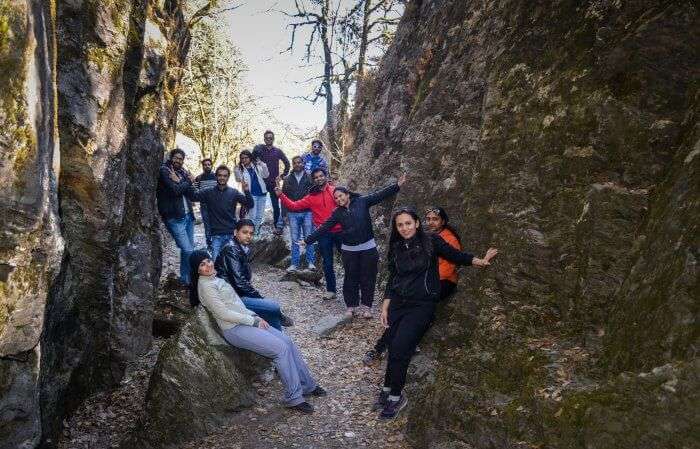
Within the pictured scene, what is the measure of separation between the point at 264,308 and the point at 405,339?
2.50 m

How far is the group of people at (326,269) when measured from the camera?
5.72 m

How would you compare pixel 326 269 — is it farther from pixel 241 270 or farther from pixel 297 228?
pixel 241 270

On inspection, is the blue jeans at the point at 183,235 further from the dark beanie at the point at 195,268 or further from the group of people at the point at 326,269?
the dark beanie at the point at 195,268

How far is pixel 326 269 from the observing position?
32.5 ft

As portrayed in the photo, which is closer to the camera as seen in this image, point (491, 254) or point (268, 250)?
point (491, 254)

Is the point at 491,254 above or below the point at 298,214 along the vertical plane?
below

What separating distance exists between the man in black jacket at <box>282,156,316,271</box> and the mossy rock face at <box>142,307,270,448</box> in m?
4.81

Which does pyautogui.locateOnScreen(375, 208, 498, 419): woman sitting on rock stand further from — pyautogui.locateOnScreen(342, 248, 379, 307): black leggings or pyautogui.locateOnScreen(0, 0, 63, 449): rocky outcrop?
pyautogui.locateOnScreen(0, 0, 63, 449): rocky outcrop

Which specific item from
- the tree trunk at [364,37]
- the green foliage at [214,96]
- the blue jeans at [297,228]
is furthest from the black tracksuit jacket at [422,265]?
the green foliage at [214,96]

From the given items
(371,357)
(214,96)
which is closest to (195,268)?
(371,357)

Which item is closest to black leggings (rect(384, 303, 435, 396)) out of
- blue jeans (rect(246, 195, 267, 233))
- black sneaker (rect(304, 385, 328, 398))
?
black sneaker (rect(304, 385, 328, 398))

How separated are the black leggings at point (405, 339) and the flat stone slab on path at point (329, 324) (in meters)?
2.71

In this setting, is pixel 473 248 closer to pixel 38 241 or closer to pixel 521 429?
pixel 521 429

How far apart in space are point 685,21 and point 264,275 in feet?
34.4
